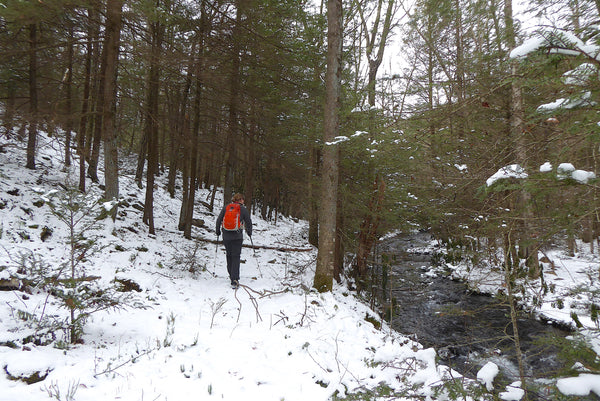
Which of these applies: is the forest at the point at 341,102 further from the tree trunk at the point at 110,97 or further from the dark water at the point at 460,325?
the dark water at the point at 460,325

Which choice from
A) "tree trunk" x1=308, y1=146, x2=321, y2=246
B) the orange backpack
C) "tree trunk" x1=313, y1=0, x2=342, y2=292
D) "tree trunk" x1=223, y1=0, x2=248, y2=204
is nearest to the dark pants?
the orange backpack

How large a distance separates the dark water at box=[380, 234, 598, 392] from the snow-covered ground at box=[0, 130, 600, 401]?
1217 mm

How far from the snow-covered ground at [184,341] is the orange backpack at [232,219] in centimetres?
143

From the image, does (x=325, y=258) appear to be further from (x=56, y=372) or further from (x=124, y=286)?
(x=56, y=372)

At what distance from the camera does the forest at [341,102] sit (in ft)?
10.8

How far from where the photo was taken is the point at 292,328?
4.88m

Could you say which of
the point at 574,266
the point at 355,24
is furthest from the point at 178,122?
the point at 574,266

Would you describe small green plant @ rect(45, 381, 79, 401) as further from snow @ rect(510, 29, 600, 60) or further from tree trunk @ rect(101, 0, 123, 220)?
tree trunk @ rect(101, 0, 123, 220)

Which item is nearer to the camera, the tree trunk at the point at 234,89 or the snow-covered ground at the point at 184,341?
the snow-covered ground at the point at 184,341

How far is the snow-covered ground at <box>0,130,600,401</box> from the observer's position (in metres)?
3.01

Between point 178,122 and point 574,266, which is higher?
point 178,122

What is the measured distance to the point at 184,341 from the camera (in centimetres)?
402

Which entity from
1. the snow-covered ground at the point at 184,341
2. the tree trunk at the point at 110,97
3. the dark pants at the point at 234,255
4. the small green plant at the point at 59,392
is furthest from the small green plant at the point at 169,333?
the tree trunk at the point at 110,97

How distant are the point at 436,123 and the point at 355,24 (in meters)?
9.09
